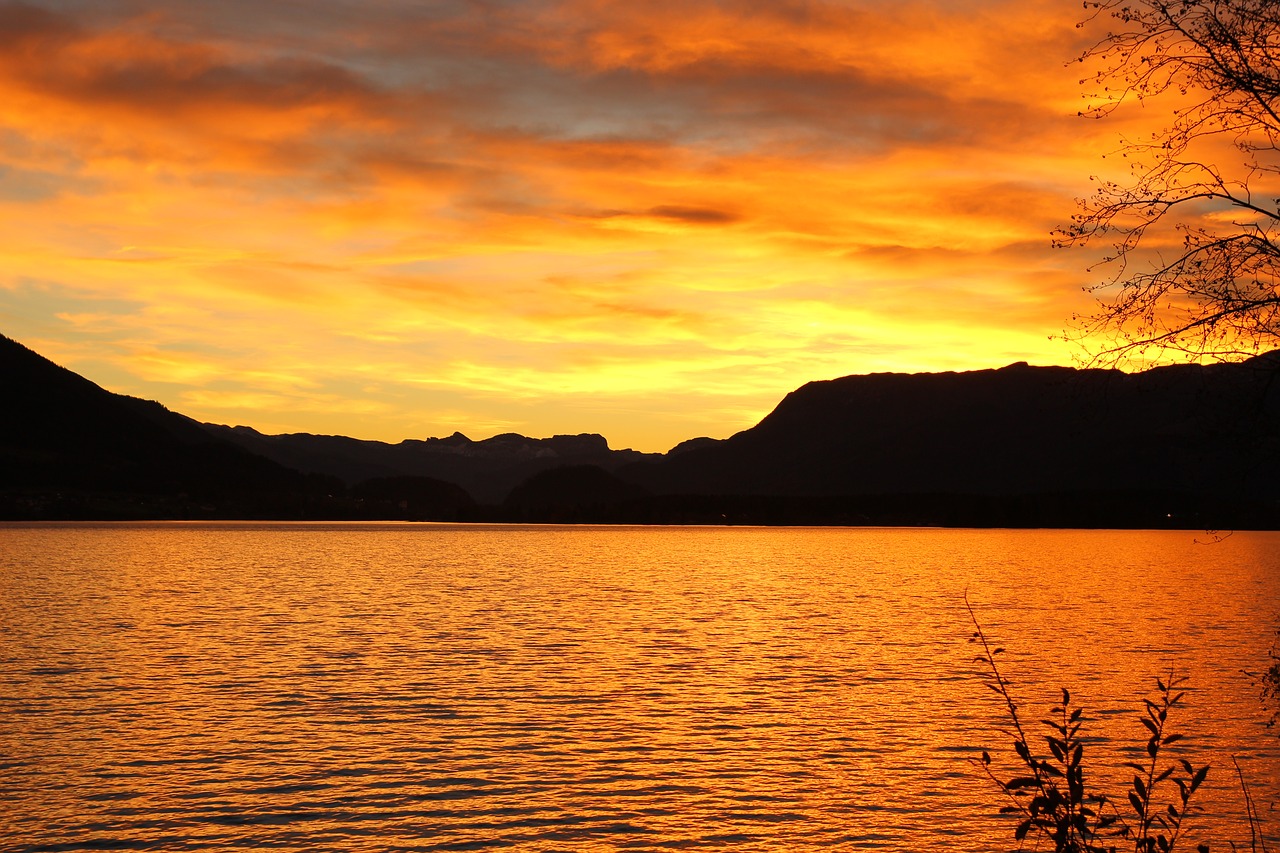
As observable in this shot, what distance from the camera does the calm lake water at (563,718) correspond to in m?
27.2

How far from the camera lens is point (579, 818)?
2752cm

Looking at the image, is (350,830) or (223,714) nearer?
(350,830)

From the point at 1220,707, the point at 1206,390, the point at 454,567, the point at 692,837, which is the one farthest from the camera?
the point at 454,567

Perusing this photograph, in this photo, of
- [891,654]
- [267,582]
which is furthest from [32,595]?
[891,654]

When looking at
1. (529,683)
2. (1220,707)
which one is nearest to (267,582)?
(529,683)

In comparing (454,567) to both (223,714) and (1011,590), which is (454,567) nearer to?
(1011,590)

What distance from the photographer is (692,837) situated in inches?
1023

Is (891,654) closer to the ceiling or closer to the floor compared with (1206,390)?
closer to the floor

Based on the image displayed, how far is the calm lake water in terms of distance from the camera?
27.2 m

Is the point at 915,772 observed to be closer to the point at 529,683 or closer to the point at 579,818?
the point at 579,818

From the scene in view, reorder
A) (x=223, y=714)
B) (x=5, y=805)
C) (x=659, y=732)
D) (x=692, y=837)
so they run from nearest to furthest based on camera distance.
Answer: (x=692, y=837), (x=5, y=805), (x=659, y=732), (x=223, y=714)

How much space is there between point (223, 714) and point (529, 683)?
44.7 ft

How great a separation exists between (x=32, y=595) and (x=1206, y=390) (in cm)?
10187

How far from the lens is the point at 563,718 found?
40.8 meters
